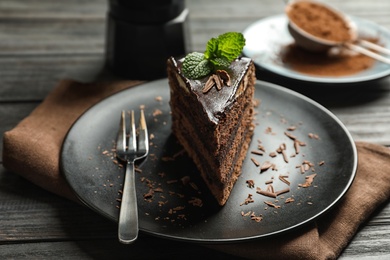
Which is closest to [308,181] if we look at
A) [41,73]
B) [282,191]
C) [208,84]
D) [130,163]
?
[282,191]

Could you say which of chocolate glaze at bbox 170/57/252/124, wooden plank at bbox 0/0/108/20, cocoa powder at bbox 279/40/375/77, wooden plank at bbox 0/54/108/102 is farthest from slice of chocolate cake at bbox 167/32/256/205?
wooden plank at bbox 0/0/108/20

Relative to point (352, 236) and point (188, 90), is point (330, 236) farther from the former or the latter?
point (188, 90)

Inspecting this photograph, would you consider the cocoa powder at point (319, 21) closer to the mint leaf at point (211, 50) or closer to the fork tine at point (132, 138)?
the mint leaf at point (211, 50)

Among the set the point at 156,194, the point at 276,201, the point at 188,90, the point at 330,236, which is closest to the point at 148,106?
the point at 188,90

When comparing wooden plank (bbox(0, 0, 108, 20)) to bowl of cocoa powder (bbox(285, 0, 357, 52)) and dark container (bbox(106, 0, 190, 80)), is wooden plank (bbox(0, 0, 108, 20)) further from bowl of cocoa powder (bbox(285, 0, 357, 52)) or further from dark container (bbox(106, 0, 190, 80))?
bowl of cocoa powder (bbox(285, 0, 357, 52))

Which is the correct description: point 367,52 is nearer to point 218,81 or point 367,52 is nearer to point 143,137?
point 218,81

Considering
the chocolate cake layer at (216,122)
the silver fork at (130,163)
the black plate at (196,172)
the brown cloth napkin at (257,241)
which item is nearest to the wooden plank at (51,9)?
the brown cloth napkin at (257,241)
